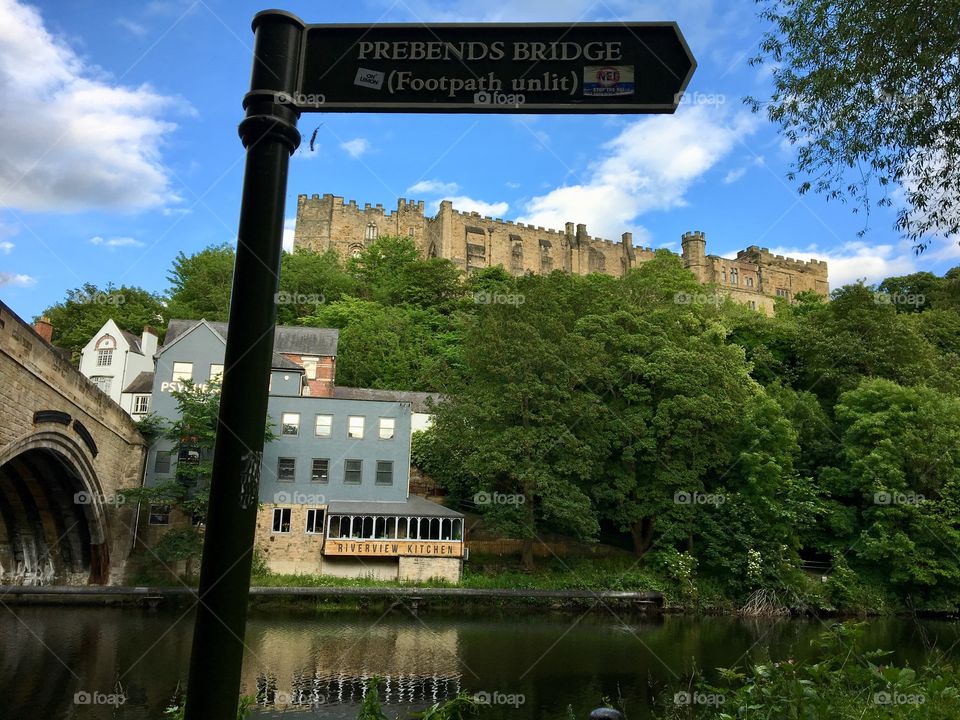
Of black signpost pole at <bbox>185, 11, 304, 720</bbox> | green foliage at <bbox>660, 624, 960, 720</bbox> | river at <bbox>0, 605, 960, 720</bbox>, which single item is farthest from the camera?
river at <bbox>0, 605, 960, 720</bbox>

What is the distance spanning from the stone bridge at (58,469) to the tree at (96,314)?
78.9 feet

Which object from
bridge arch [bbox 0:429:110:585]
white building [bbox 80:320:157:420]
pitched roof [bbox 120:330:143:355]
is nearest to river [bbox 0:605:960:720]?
bridge arch [bbox 0:429:110:585]

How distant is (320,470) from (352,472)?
1504mm

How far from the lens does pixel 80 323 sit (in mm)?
52688

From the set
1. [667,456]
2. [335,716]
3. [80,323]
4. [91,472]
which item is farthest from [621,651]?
[80,323]

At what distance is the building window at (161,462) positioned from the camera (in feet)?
107

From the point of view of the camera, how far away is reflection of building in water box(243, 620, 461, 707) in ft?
49.8

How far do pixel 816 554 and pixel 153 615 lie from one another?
3047cm

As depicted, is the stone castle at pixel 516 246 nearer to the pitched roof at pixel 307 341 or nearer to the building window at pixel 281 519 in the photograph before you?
the pitched roof at pixel 307 341

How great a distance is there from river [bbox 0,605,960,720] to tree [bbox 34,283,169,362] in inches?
1214

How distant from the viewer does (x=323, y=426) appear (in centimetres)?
3512

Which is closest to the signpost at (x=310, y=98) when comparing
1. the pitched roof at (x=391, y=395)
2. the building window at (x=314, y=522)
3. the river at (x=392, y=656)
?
the river at (x=392, y=656)

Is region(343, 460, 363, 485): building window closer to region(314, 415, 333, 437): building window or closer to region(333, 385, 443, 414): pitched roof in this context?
region(314, 415, 333, 437): building window

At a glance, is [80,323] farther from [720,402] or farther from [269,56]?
[269,56]
